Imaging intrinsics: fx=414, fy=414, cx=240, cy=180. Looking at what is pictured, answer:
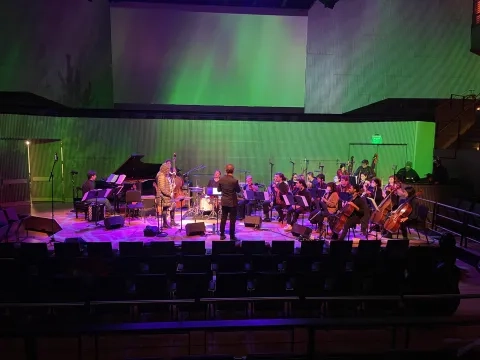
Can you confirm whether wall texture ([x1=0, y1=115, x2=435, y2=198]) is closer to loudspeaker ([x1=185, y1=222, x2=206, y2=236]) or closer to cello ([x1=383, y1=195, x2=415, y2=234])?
loudspeaker ([x1=185, y1=222, x2=206, y2=236])

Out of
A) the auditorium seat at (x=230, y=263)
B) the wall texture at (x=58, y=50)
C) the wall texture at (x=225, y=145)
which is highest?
the wall texture at (x=58, y=50)

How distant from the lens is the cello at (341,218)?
10.3 m

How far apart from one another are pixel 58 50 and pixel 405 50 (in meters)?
13.0

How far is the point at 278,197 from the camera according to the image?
41.8 feet

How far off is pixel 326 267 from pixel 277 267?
33.4 inches

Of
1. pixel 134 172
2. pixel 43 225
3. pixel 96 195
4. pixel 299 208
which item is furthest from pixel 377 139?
pixel 43 225

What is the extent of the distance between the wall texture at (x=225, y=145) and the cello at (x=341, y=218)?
8217 mm

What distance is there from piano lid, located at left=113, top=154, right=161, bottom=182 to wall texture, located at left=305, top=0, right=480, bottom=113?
29.3 ft

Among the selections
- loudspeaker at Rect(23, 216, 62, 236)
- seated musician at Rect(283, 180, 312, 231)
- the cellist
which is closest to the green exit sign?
seated musician at Rect(283, 180, 312, 231)

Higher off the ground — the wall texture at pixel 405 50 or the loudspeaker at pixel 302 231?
the wall texture at pixel 405 50

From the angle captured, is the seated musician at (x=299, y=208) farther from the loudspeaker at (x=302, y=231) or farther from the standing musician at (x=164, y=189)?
the standing musician at (x=164, y=189)

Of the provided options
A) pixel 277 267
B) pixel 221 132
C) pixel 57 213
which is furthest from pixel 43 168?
pixel 277 267

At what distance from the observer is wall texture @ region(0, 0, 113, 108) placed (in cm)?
1238

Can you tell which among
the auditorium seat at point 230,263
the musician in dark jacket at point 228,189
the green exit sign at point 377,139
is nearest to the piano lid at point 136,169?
the musician in dark jacket at point 228,189
